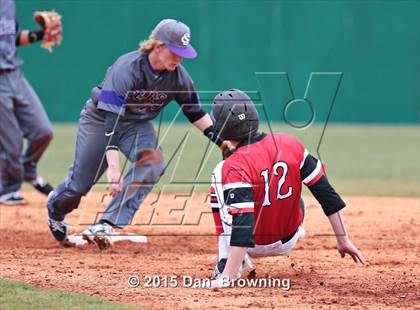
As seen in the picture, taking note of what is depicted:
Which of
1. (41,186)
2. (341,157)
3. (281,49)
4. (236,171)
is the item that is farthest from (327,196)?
(281,49)

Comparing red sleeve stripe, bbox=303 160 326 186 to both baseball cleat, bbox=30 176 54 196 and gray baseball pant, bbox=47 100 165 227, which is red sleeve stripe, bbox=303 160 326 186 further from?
baseball cleat, bbox=30 176 54 196

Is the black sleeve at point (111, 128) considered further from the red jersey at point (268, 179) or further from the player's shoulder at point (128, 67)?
the red jersey at point (268, 179)

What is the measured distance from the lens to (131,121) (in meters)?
6.79

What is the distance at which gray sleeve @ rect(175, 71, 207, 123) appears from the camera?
6793 millimetres

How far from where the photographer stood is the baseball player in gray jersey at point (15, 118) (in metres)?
9.19

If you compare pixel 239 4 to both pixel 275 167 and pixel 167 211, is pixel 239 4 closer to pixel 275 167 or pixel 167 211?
pixel 167 211

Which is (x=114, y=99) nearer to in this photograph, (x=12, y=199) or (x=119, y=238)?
(x=119, y=238)

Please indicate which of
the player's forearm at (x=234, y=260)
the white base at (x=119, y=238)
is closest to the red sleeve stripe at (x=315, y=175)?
the player's forearm at (x=234, y=260)

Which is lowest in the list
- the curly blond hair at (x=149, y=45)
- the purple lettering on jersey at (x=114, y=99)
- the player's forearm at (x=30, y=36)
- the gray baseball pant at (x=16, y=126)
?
the gray baseball pant at (x=16, y=126)

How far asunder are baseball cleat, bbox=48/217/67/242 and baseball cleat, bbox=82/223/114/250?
1.23ft

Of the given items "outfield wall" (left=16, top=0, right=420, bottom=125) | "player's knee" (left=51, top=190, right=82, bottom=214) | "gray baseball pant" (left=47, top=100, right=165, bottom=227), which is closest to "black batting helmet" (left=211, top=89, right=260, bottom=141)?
"gray baseball pant" (left=47, top=100, right=165, bottom=227)

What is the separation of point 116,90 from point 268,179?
5.50 feet

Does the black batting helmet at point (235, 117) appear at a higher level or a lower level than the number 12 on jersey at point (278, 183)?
higher

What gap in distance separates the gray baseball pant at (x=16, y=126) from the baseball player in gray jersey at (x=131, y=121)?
2478 mm
